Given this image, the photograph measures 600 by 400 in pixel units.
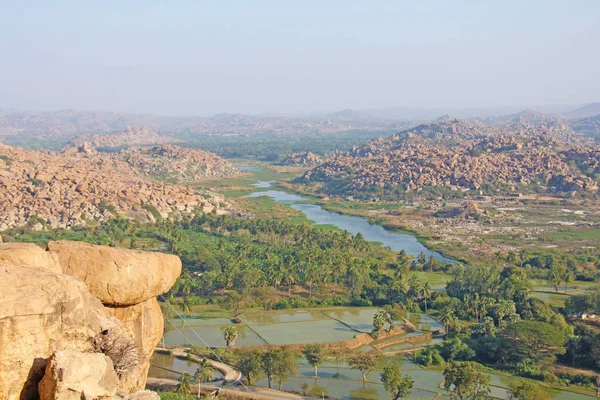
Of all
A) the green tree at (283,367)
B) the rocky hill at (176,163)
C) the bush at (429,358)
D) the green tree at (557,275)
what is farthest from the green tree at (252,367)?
the rocky hill at (176,163)

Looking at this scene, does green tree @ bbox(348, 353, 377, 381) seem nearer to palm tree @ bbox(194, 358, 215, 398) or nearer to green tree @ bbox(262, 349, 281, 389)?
green tree @ bbox(262, 349, 281, 389)

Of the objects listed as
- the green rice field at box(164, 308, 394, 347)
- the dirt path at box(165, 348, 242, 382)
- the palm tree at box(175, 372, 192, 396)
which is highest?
the palm tree at box(175, 372, 192, 396)

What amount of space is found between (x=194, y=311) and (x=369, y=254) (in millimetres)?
21636

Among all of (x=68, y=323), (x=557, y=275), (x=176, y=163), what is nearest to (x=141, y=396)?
(x=68, y=323)

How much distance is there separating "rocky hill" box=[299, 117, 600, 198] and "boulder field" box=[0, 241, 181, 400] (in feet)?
312

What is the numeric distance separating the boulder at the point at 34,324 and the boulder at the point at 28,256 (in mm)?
360

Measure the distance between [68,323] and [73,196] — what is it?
221ft

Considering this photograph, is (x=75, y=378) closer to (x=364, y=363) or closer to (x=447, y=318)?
(x=364, y=363)

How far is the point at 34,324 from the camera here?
6465mm

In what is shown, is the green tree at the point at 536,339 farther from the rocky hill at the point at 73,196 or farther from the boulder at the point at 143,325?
the rocky hill at the point at 73,196

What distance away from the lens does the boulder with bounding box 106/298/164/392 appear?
860 centimetres

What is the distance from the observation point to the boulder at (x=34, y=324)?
628 cm

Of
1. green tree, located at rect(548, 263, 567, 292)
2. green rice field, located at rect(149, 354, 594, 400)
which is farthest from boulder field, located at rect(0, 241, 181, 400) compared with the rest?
green tree, located at rect(548, 263, 567, 292)

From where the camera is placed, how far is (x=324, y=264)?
47.1 meters
